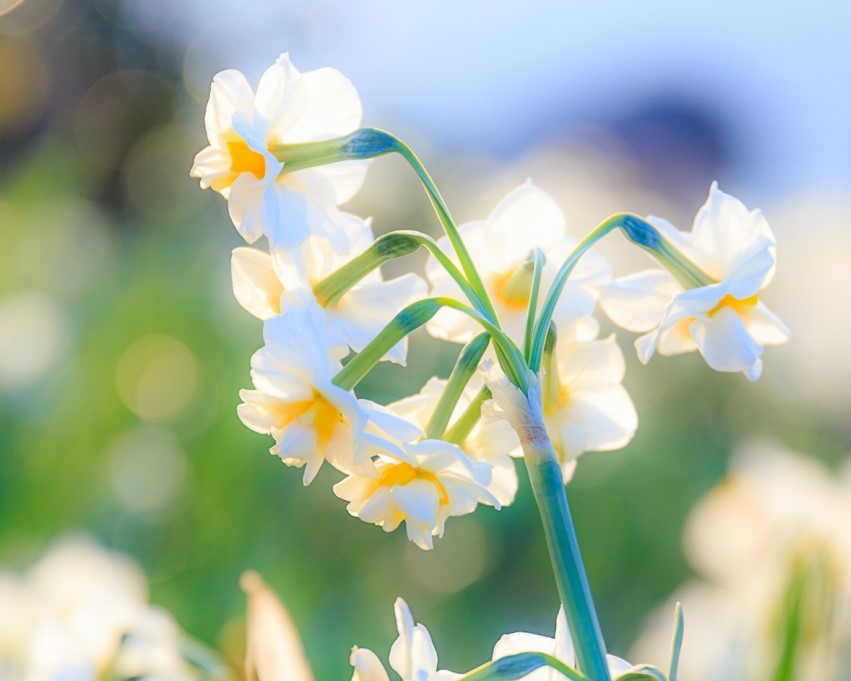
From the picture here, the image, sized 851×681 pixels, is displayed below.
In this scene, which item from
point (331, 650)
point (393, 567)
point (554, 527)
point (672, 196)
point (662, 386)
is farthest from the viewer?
point (672, 196)

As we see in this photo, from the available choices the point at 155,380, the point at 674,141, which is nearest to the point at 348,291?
the point at 155,380

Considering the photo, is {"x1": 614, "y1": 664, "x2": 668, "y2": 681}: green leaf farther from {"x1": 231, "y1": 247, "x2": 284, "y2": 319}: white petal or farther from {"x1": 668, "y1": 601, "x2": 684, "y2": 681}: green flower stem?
{"x1": 231, "y1": 247, "x2": 284, "y2": 319}: white petal

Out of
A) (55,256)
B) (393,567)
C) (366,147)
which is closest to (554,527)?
(366,147)

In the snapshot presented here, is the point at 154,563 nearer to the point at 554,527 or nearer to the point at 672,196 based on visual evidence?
the point at 554,527

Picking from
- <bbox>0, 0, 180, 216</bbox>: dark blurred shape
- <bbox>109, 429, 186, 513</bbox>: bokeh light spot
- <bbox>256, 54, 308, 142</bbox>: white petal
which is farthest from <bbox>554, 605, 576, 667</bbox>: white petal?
<bbox>0, 0, 180, 216</bbox>: dark blurred shape

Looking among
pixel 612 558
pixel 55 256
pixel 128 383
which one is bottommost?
pixel 612 558
